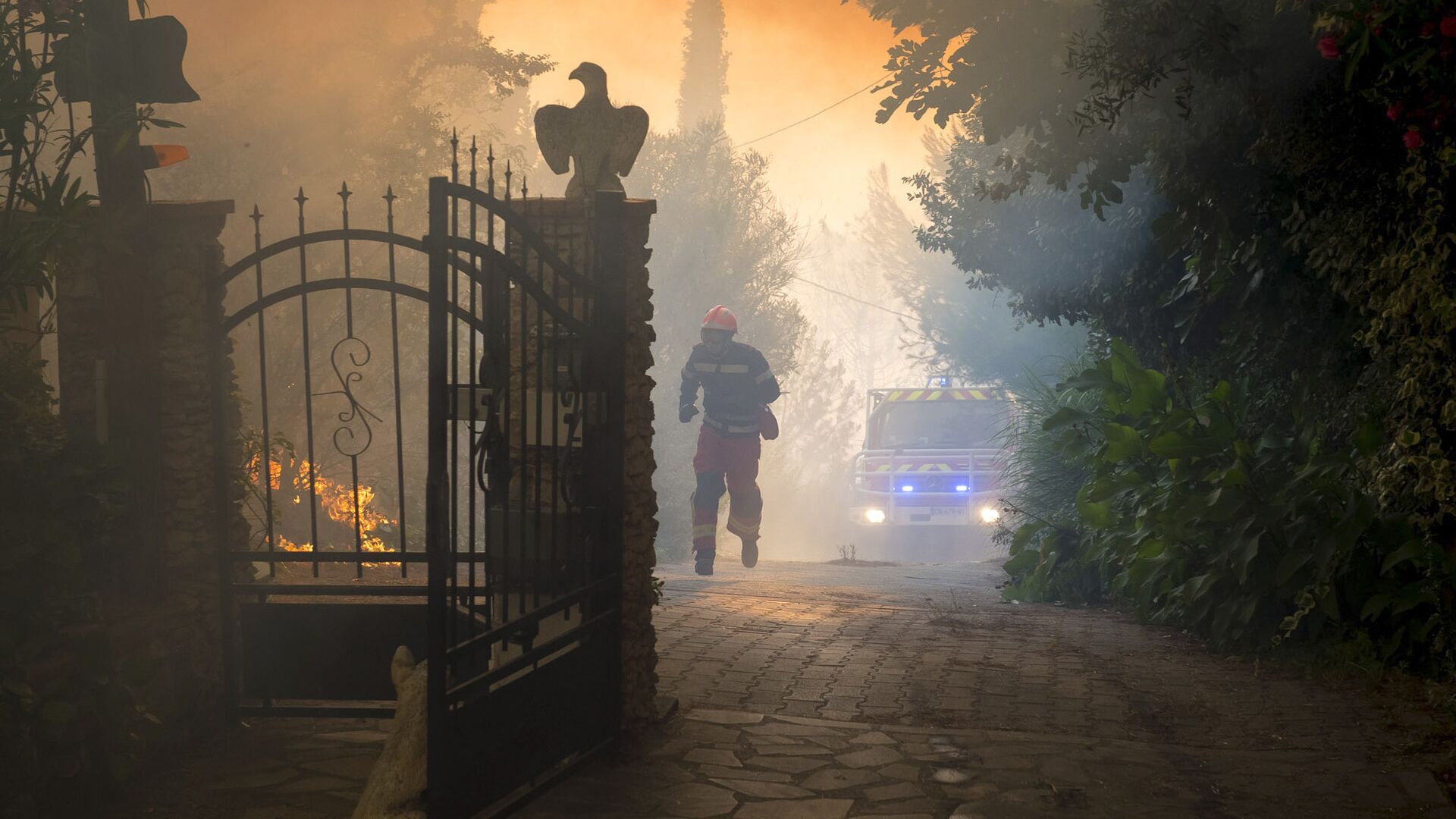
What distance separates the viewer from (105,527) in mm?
4680

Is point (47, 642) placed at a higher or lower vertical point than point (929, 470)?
higher

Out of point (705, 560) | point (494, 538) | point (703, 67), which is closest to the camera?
point (494, 538)

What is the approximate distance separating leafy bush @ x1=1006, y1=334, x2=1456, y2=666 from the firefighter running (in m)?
3.16

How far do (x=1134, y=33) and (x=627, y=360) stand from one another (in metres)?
2.69

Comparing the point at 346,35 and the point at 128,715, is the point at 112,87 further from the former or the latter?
the point at 346,35

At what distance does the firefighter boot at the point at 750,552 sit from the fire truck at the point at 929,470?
6601 millimetres

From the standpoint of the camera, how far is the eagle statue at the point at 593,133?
5438mm

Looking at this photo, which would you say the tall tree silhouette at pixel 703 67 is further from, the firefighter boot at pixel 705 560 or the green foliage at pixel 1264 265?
the green foliage at pixel 1264 265

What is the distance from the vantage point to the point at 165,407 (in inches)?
203

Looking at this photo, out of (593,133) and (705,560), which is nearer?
(593,133)

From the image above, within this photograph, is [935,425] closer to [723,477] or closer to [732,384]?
[723,477]

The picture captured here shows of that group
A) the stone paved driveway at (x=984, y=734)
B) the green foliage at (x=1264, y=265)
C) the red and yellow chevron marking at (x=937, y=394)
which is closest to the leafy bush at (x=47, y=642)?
the stone paved driveway at (x=984, y=734)

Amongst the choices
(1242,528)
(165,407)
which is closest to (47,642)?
(165,407)

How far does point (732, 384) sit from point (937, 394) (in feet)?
29.7
